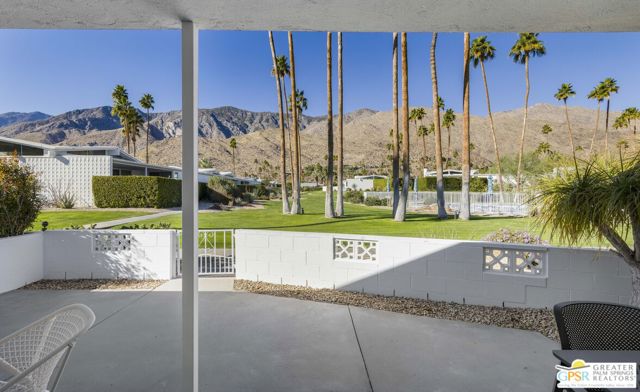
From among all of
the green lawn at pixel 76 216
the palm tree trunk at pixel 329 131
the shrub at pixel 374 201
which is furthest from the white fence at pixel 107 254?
the shrub at pixel 374 201

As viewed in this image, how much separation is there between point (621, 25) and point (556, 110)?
46.8 metres

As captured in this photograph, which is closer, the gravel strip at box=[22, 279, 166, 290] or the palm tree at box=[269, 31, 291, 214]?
the gravel strip at box=[22, 279, 166, 290]

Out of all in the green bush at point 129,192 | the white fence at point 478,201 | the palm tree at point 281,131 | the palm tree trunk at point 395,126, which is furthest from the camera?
the palm tree at point 281,131

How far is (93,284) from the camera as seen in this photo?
4359mm

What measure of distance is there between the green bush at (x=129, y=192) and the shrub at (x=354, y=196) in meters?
9.59

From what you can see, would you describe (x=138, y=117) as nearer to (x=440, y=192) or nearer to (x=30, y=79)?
(x=30, y=79)

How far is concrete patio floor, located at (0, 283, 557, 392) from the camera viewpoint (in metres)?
2.04

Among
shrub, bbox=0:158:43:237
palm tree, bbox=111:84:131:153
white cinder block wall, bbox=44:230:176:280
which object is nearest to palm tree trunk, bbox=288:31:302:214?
white cinder block wall, bbox=44:230:176:280

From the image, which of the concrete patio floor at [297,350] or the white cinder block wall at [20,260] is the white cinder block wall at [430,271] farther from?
the white cinder block wall at [20,260]

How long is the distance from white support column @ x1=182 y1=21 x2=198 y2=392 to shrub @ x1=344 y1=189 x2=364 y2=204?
15452mm

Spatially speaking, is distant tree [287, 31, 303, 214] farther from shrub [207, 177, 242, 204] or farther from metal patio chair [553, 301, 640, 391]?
metal patio chair [553, 301, 640, 391]

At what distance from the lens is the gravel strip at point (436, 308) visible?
2980mm

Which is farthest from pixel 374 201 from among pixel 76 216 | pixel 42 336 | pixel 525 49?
pixel 42 336

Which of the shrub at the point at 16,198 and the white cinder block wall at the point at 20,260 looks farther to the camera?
the shrub at the point at 16,198
